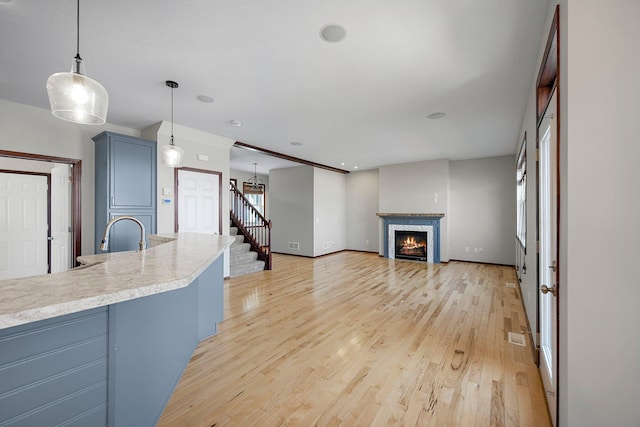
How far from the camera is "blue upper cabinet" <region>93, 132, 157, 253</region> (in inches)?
153

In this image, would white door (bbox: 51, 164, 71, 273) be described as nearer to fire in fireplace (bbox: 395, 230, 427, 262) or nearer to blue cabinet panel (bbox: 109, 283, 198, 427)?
blue cabinet panel (bbox: 109, 283, 198, 427)

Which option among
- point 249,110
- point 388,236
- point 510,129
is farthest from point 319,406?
A: point 388,236

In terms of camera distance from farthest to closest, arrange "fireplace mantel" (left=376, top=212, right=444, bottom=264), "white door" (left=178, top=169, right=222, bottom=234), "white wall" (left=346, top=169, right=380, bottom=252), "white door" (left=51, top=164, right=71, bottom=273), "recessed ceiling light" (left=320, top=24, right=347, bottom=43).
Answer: "white wall" (left=346, top=169, right=380, bottom=252) < "fireplace mantel" (left=376, top=212, right=444, bottom=264) < "white door" (left=178, top=169, right=222, bottom=234) < "white door" (left=51, top=164, right=71, bottom=273) < "recessed ceiling light" (left=320, top=24, right=347, bottom=43)

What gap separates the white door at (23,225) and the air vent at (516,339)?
21.2 feet

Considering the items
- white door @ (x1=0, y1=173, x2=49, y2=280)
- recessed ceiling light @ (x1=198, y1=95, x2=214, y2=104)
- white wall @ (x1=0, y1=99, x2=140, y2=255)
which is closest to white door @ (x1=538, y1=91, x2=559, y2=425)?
recessed ceiling light @ (x1=198, y1=95, x2=214, y2=104)

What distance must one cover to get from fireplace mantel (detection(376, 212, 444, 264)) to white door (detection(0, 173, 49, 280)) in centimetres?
707

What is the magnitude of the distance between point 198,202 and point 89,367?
164 inches

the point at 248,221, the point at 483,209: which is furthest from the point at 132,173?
the point at 483,209

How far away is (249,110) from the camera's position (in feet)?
12.3

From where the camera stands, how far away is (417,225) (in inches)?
286

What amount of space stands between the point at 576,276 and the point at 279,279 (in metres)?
4.69

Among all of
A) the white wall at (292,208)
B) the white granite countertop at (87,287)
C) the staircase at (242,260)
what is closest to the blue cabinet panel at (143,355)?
the white granite countertop at (87,287)

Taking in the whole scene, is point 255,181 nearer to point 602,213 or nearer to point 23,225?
point 23,225

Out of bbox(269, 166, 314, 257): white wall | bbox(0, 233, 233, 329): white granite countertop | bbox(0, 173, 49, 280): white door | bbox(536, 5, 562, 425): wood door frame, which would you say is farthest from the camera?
bbox(269, 166, 314, 257): white wall
